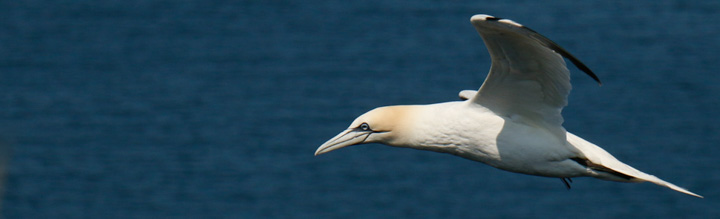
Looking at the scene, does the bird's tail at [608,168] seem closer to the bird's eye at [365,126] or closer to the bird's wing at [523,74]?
the bird's wing at [523,74]

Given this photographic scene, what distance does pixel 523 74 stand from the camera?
8531 millimetres

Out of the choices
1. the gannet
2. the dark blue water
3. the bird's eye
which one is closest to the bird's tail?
the gannet

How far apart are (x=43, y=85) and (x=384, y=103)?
876cm

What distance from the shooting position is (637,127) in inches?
1075

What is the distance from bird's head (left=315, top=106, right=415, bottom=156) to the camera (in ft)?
29.6

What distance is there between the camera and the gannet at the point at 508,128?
28.5 feet

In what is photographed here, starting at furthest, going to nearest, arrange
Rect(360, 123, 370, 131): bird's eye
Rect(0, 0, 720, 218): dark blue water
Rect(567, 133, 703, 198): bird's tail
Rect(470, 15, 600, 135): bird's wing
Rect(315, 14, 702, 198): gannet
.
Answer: Rect(0, 0, 720, 218): dark blue water, Rect(360, 123, 370, 131): bird's eye, Rect(567, 133, 703, 198): bird's tail, Rect(315, 14, 702, 198): gannet, Rect(470, 15, 600, 135): bird's wing

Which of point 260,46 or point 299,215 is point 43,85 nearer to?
point 260,46

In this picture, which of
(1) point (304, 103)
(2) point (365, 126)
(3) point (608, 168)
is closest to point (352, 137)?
(2) point (365, 126)

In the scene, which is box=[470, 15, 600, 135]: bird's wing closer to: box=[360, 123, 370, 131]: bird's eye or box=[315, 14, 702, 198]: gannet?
box=[315, 14, 702, 198]: gannet

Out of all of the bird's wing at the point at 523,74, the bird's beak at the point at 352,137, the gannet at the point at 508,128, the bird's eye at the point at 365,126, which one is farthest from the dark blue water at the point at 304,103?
the bird's wing at the point at 523,74

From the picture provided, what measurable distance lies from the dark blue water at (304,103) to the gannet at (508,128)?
15.9m

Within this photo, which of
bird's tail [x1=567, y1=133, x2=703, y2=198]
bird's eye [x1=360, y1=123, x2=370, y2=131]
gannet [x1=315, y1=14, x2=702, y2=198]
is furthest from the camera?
bird's eye [x1=360, y1=123, x2=370, y2=131]

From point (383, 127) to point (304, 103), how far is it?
64.4 ft
